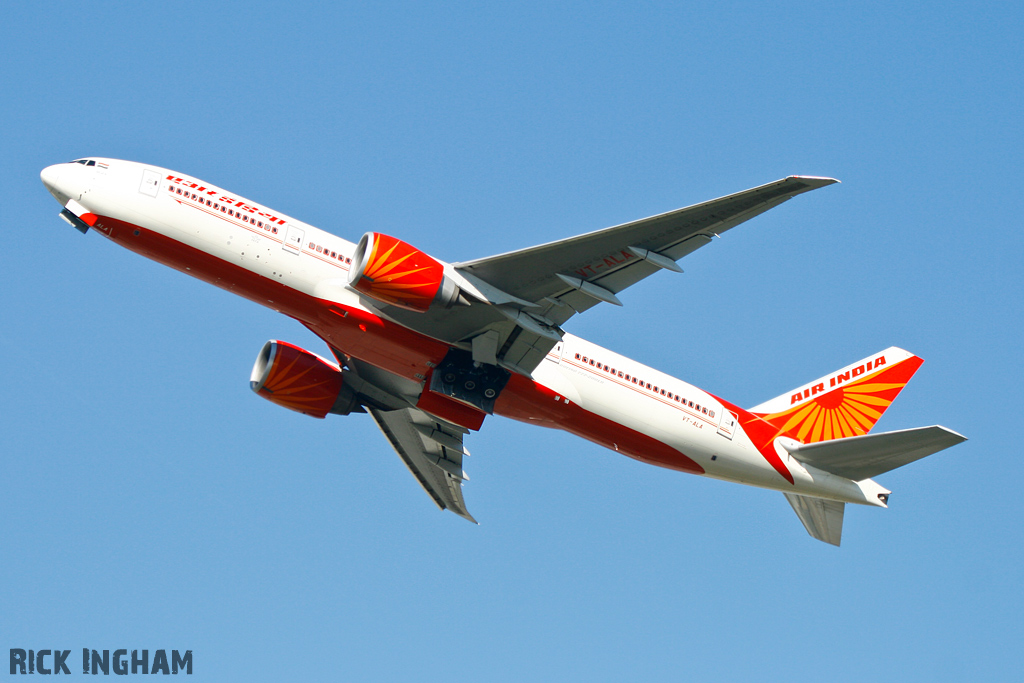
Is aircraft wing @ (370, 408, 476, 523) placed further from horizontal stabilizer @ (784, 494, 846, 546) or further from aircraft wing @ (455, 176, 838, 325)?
horizontal stabilizer @ (784, 494, 846, 546)

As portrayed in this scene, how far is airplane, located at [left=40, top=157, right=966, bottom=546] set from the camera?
939 inches

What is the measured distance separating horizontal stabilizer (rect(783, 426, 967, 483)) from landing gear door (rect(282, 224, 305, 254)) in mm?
15580

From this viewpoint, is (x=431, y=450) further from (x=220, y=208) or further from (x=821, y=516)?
(x=821, y=516)

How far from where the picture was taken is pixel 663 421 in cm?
2766

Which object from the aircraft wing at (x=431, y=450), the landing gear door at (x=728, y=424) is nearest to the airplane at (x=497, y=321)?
the landing gear door at (x=728, y=424)

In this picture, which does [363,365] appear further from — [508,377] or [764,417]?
[764,417]

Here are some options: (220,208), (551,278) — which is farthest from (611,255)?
(220,208)

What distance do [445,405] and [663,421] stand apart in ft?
20.9

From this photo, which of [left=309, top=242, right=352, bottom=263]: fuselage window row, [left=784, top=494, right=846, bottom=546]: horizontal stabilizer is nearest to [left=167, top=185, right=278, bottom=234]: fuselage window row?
[left=309, top=242, right=352, bottom=263]: fuselage window row

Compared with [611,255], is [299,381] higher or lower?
lower

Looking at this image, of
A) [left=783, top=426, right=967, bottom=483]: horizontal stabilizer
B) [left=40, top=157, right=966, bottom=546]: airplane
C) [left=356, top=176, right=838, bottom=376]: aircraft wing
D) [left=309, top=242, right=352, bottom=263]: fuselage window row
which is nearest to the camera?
[left=356, top=176, right=838, bottom=376]: aircraft wing

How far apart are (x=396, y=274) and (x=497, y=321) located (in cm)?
328

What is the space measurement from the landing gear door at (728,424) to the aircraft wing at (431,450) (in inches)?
358

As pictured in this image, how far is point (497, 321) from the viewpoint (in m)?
25.5
